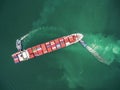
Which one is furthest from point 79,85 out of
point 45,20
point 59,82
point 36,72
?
point 45,20

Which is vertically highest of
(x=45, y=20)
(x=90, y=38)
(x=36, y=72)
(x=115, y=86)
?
(x=45, y=20)

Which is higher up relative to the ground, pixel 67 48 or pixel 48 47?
pixel 48 47

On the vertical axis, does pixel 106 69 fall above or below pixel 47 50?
below

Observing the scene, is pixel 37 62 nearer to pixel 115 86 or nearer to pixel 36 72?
pixel 36 72
